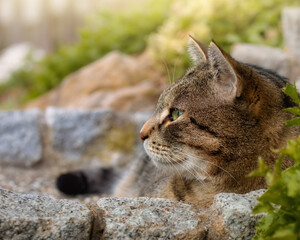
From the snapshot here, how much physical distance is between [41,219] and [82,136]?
2.54 meters

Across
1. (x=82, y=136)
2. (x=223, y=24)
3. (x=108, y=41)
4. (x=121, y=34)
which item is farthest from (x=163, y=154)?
(x=108, y=41)

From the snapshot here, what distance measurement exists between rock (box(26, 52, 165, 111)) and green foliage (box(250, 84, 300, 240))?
326cm

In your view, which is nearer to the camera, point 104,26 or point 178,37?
point 178,37

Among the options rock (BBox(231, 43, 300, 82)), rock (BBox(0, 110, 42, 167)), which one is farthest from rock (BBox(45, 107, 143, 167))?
rock (BBox(231, 43, 300, 82))

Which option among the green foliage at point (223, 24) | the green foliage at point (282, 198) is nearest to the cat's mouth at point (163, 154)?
the green foliage at point (282, 198)

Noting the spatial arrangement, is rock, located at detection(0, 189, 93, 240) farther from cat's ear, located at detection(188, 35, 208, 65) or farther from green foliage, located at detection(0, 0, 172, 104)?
green foliage, located at detection(0, 0, 172, 104)

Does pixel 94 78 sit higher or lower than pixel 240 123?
lower

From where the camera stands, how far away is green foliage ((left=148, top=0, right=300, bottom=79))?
5082 mm

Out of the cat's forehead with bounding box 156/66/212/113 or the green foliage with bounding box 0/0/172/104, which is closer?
the cat's forehead with bounding box 156/66/212/113

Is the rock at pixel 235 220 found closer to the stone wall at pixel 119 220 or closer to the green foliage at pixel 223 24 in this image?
the stone wall at pixel 119 220

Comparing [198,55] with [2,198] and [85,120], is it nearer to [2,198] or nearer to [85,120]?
[2,198]

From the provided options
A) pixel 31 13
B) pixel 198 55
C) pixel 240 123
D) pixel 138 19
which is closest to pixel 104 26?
pixel 138 19

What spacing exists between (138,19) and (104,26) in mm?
599

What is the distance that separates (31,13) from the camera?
9211mm
